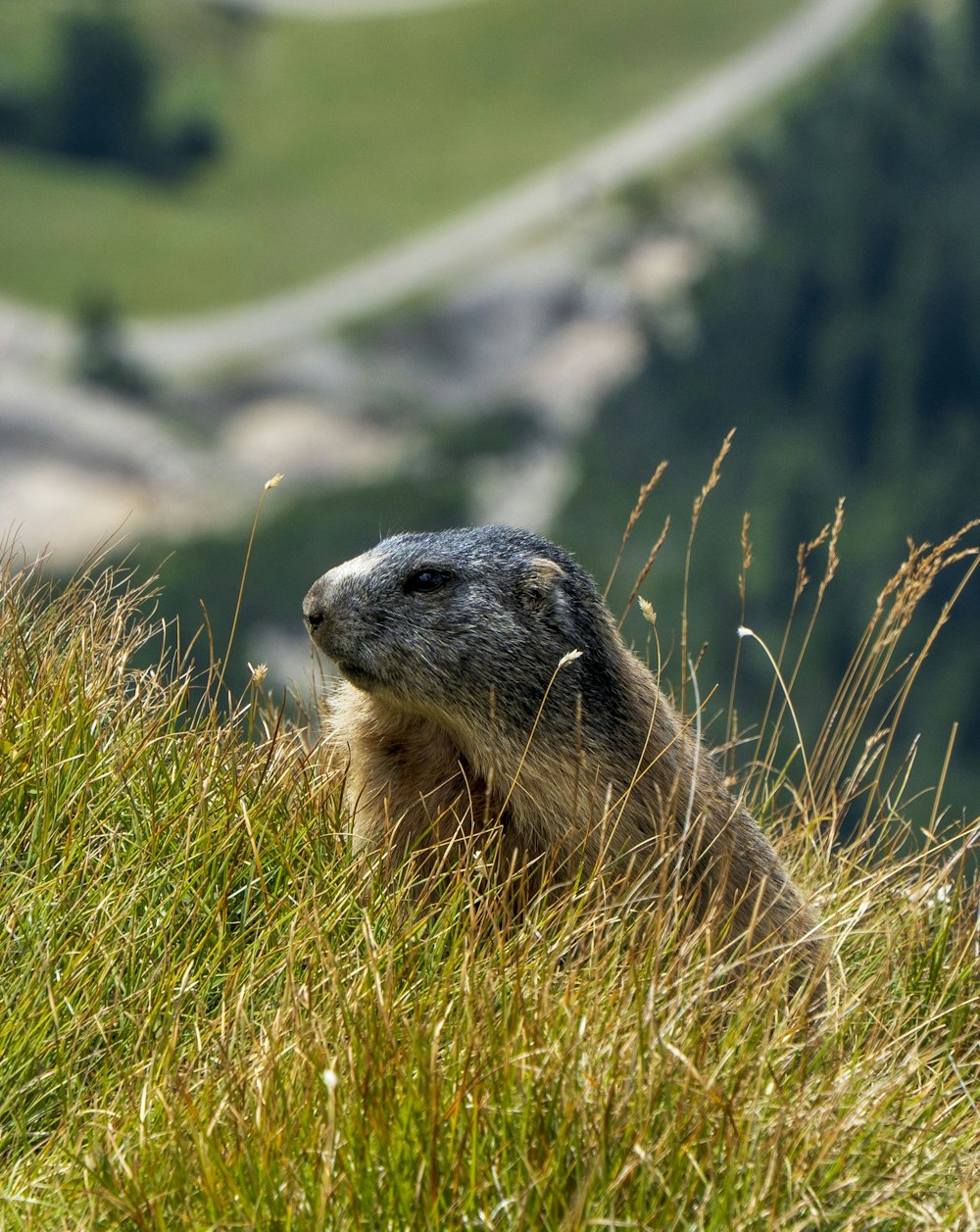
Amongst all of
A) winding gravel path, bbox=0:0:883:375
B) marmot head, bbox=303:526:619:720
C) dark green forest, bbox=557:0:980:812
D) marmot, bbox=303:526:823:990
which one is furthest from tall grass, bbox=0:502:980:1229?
winding gravel path, bbox=0:0:883:375

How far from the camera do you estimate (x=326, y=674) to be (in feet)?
22.8

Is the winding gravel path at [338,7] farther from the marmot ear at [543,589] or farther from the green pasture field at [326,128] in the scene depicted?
the marmot ear at [543,589]

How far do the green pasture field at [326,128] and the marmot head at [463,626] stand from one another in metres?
114

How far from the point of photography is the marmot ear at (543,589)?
5.95 metres

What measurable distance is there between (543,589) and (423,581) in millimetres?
464

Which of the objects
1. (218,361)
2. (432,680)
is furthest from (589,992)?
(218,361)

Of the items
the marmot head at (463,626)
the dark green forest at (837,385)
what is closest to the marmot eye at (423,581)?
the marmot head at (463,626)

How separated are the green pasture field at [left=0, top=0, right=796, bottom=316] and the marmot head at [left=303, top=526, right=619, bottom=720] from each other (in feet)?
373

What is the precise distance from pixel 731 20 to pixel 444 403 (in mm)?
45010

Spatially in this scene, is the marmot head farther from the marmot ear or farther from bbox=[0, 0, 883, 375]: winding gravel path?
bbox=[0, 0, 883, 375]: winding gravel path

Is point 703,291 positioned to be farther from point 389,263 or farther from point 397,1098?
point 397,1098

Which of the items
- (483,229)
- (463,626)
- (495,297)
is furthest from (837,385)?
(463,626)

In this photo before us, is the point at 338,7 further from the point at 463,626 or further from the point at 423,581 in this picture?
the point at 463,626

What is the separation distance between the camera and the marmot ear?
5.95 meters
